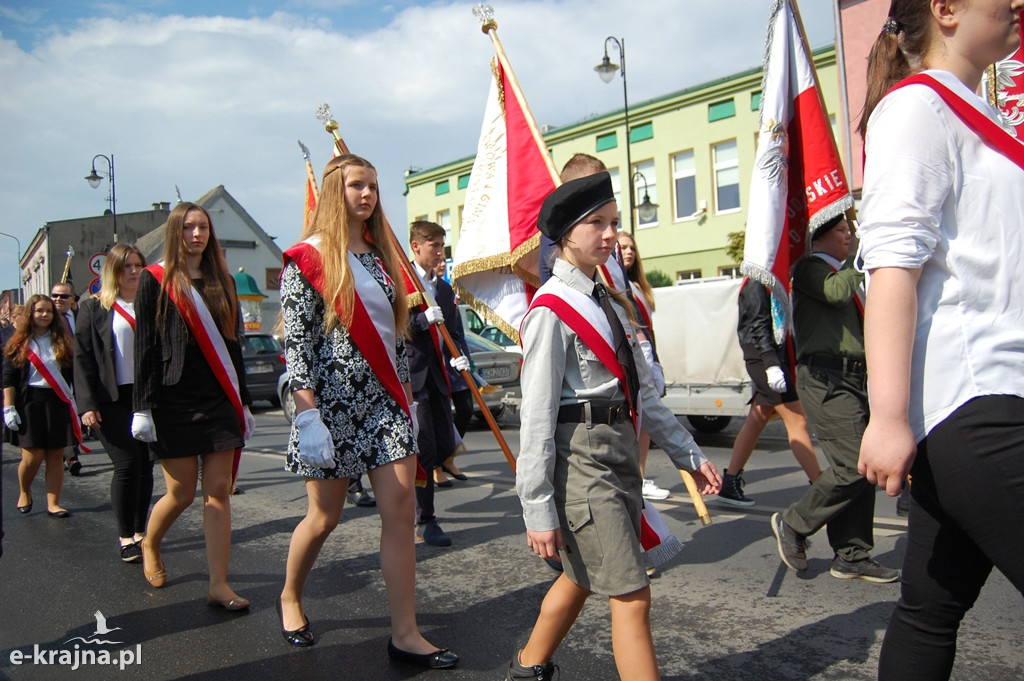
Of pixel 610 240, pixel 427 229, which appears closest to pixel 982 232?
pixel 610 240

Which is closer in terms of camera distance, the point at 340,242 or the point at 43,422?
the point at 340,242

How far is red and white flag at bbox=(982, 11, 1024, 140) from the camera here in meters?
3.59

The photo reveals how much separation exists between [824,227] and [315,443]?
9.21ft

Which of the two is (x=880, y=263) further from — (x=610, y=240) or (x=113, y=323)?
(x=113, y=323)

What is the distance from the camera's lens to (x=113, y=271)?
17.0 feet

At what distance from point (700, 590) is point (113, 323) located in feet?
12.5

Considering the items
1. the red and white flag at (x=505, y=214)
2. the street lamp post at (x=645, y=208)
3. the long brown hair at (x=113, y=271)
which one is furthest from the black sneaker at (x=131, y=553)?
the street lamp post at (x=645, y=208)

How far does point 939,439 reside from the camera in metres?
1.72

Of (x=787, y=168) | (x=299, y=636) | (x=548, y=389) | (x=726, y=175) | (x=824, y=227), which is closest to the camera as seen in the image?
(x=548, y=389)

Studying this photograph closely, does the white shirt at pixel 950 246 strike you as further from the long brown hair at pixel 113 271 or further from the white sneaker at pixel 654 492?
the long brown hair at pixel 113 271

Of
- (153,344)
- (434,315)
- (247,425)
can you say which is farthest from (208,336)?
(434,315)

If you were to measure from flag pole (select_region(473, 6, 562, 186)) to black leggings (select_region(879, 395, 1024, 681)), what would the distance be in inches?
132

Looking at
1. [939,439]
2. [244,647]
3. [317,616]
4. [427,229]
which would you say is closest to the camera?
[939,439]

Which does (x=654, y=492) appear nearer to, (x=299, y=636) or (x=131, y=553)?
(x=299, y=636)
